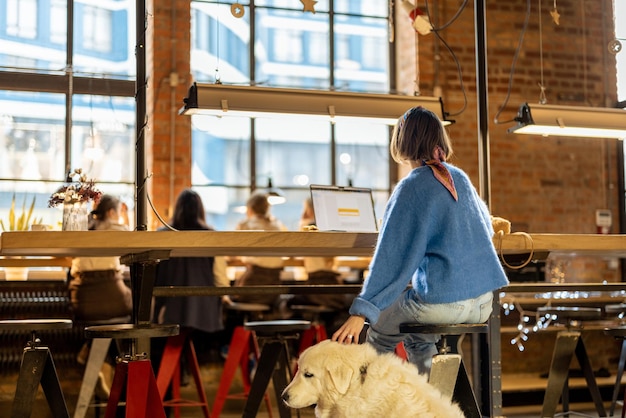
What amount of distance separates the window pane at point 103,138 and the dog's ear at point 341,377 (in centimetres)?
535

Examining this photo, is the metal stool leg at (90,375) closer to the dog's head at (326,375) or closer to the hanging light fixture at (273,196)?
the hanging light fixture at (273,196)

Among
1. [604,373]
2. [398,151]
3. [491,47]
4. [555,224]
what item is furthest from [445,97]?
[398,151]

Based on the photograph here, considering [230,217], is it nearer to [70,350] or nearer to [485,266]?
[70,350]

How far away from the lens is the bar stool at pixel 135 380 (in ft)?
9.65

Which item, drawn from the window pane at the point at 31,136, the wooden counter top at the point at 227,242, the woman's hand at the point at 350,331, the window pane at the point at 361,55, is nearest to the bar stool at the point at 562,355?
the wooden counter top at the point at 227,242

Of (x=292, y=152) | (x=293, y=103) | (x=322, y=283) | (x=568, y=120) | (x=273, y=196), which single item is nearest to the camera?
(x=293, y=103)

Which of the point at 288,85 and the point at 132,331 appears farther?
the point at 288,85

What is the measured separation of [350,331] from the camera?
8.79 ft

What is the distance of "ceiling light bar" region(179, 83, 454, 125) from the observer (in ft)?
15.4

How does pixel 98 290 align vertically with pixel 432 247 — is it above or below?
below

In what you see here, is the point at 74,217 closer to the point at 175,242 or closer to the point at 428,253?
the point at 175,242

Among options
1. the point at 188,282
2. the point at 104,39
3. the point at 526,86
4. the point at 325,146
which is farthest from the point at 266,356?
the point at 526,86

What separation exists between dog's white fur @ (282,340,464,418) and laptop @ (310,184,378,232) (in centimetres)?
179

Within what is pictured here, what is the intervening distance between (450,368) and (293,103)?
2237 mm
